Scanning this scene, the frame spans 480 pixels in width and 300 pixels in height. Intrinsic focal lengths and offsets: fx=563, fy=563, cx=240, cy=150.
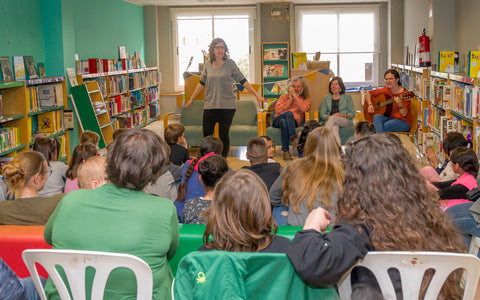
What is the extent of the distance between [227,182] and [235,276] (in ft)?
1.32

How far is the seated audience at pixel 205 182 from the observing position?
2.88 meters

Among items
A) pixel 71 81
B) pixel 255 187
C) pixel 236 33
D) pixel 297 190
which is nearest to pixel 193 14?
pixel 236 33

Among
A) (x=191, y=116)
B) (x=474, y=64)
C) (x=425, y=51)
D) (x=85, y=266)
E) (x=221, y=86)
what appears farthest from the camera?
(x=191, y=116)

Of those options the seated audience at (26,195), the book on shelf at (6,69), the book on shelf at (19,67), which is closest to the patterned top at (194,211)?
the seated audience at (26,195)

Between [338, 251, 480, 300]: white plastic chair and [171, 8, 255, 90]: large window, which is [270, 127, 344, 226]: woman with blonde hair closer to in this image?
[338, 251, 480, 300]: white plastic chair

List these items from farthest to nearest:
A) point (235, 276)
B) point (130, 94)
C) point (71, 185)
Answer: point (130, 94) < point (71, 185) < point (235, 276)

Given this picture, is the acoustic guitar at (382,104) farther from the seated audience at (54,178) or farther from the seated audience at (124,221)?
the seated audience at (124,221)

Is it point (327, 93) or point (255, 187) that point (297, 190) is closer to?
point (255, 187)

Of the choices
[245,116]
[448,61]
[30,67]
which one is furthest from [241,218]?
[245,116]

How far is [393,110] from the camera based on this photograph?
7.18 metres

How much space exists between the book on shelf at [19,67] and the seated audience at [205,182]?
4466mm

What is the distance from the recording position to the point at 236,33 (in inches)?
545

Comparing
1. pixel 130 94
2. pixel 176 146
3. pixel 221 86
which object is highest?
pixel 221 86

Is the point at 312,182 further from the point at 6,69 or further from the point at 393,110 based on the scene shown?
the point at 6,69
